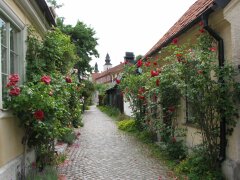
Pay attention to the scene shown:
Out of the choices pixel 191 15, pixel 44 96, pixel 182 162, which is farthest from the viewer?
pixel 191 15

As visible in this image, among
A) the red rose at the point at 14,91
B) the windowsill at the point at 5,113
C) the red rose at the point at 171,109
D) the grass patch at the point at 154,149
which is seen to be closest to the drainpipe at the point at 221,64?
the grass patch at the point at 154,149

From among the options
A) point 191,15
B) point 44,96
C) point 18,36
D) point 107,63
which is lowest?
point 44,96

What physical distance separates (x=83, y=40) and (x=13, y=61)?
2283 cm

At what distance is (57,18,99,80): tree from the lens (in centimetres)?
2805

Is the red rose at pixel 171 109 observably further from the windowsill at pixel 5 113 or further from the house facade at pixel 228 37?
the windowsill at pixel 5 113

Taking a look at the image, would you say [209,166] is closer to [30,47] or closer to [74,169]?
[74,169]

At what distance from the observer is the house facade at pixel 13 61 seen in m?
4.81

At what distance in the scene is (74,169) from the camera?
24.0 ft

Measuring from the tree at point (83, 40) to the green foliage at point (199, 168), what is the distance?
71.5 feet

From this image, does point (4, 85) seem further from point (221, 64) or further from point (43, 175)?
point (221, 64)

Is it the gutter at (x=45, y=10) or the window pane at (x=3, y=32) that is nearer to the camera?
the window pane at (x=3, y=32)

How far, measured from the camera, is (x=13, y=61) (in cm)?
600

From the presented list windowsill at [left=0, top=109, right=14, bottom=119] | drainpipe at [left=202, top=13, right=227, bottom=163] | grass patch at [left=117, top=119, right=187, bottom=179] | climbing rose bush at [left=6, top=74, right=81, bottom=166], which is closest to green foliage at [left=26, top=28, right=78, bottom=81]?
climbing rose bush at [left=6, top=74, right=81, bottom=166]

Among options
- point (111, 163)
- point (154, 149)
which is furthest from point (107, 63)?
point (111, 163)
